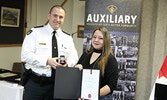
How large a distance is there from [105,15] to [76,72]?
1376 millimetres

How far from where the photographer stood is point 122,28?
2.75 meters

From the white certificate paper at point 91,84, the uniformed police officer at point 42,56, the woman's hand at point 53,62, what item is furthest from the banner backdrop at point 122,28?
the white certificate paper at point 91,84

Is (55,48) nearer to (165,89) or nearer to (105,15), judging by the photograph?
(105,15)

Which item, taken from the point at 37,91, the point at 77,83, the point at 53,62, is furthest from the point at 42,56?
the point at 77,83

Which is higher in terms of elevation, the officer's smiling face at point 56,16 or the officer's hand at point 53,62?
the officer's smiling face at point 56,16

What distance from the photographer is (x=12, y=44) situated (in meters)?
4.99

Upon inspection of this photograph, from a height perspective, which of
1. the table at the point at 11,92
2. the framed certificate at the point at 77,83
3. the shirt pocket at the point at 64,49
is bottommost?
the table at the point at 11,92

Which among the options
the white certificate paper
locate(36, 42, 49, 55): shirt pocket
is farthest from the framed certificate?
locate(36, 42, 49, 55): shirt pocket

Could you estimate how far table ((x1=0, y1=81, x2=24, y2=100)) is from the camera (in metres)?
2.36

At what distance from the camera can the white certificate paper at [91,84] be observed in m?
1.59

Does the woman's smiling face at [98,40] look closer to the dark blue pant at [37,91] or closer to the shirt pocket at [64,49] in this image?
the shirt pocket at [64,49]

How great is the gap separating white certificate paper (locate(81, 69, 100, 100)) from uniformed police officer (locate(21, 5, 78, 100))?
1.64ft

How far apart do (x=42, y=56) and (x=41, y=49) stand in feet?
0.38

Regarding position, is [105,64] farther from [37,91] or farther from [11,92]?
Result: [11,92]
